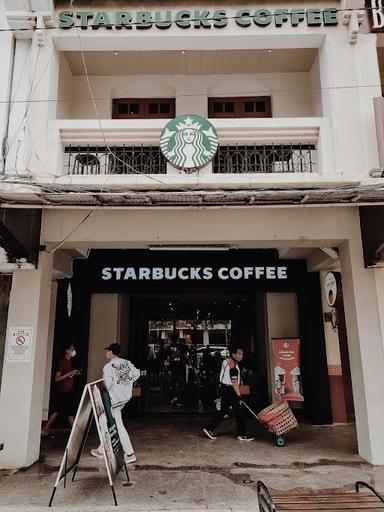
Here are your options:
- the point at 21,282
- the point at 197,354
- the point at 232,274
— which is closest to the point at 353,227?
the point at 232,274

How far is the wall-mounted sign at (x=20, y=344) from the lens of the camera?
6.96 metres

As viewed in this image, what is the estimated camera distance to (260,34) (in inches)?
281

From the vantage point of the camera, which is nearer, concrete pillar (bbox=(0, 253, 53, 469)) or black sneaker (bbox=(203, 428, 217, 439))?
concrete pillar (bbox=(0, 253, 53, 469))

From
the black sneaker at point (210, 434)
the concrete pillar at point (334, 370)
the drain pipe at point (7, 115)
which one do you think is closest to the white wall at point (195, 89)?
the drain pipe at point (7, 115)

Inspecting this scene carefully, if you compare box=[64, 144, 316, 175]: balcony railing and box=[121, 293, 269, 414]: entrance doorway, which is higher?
box=[64, 144, 316, 175]: balcony railing

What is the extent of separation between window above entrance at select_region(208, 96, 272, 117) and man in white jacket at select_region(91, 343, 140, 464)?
5.28 m

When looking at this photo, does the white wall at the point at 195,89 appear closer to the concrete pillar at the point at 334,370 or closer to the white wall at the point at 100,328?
the concrete pillar at the point at 334,370

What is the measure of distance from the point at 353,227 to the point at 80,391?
696cm

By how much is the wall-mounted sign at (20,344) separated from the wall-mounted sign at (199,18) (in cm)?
525

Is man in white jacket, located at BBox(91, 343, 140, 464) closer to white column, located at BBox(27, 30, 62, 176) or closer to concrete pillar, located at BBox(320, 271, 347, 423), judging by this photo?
white column, located at BBox(27, 30, 62, 176)

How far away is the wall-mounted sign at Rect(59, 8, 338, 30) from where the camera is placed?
7.10m

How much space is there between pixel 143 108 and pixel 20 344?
5.30 m

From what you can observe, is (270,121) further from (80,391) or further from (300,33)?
(80,391)

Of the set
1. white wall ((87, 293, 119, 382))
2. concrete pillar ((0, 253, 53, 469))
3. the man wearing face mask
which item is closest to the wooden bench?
concrete pillar ((0, 253, 53, 469))
